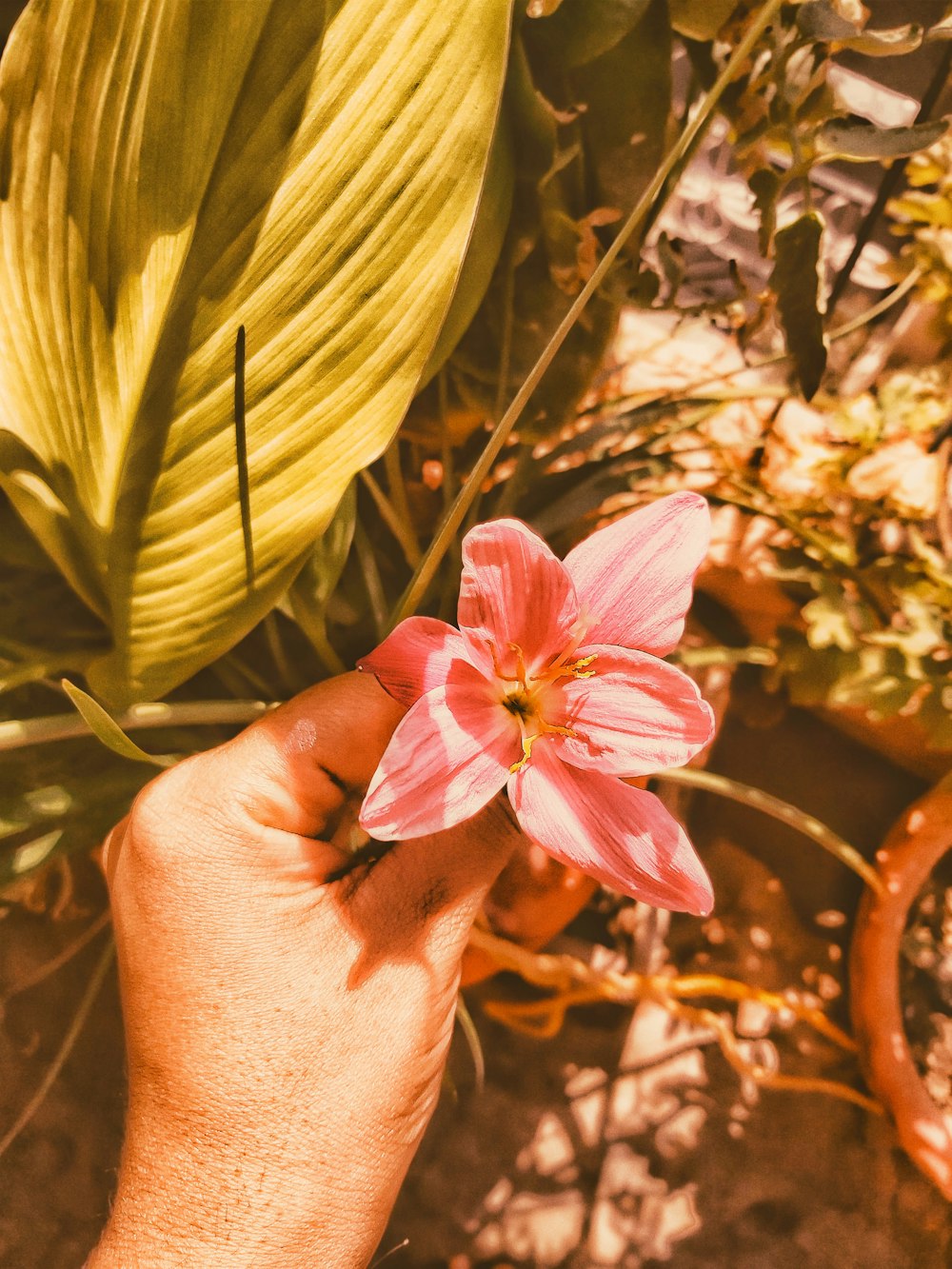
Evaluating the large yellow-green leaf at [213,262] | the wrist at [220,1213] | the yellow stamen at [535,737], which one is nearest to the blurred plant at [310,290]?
the large yellow-green leaf at [213,262]

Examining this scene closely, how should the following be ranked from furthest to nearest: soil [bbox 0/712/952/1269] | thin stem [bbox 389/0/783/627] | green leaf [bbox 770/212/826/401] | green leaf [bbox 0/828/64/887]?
soil [bbox 0/712/952/1269]
green leaf [bbox 0/828/64/887]
green leaf [bbox 770/212/826/401]
thin stem [bbox 389/0/783/627]

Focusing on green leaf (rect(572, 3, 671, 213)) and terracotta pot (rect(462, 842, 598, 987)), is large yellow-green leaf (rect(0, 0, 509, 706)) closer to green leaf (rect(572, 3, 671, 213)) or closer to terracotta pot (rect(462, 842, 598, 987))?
green leaf (rect(572, 3, 671, 213))

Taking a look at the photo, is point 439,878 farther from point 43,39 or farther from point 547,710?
point 43,39

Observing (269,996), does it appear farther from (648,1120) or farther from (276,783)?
(648,1120)

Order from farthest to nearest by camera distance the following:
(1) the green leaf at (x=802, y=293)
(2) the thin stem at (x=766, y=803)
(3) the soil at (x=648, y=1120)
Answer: (3) the soil at (x=648, y=1120), (2) the thin stem at (x=766, y=803), (1) the green leaf at (x=802, y=293)

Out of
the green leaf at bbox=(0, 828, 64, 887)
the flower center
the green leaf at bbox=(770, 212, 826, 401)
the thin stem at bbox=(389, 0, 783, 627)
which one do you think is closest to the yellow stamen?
the flower center

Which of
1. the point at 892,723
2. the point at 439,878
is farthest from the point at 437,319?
the point at 892,723

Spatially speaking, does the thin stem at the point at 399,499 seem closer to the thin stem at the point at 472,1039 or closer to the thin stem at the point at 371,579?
the thin stem at the point at 371,579
